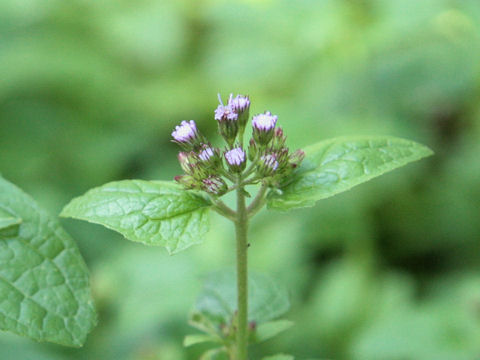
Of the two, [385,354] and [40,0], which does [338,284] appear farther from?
[40,0]

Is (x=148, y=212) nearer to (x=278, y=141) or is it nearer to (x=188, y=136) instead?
(x=188, y=136)

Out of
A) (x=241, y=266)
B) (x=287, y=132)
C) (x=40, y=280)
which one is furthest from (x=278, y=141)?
(x=287, y=132)

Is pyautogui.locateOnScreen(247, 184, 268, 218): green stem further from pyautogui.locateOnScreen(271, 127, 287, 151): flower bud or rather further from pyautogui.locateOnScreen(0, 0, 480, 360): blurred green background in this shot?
pyautogui.locateOnScreen(0, 0, 480, 360): blurred green background

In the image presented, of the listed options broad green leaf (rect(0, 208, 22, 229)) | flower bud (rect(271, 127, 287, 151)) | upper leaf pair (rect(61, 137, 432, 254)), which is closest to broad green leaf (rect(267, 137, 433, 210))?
upper leaf pair (rect(61, 137, 432, 254))

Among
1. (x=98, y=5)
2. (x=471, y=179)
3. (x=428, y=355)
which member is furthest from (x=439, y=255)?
(x=98, y=5)

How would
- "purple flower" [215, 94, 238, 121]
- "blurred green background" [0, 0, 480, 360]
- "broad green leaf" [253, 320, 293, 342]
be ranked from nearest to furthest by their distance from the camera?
"purple flower" [215, 94, 238, 121]
"broad green leaf" [253, 320, 293, 342]
"blurred green background" [0, 0, 480, 360]

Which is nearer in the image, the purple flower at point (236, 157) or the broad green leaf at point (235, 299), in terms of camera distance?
the purple flower at point (236, 157)

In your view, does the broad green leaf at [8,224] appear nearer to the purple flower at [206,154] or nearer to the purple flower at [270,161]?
the purple flower at [206,154]

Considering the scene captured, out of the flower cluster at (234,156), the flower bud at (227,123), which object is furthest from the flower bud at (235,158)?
the flower bud at (227,123)
